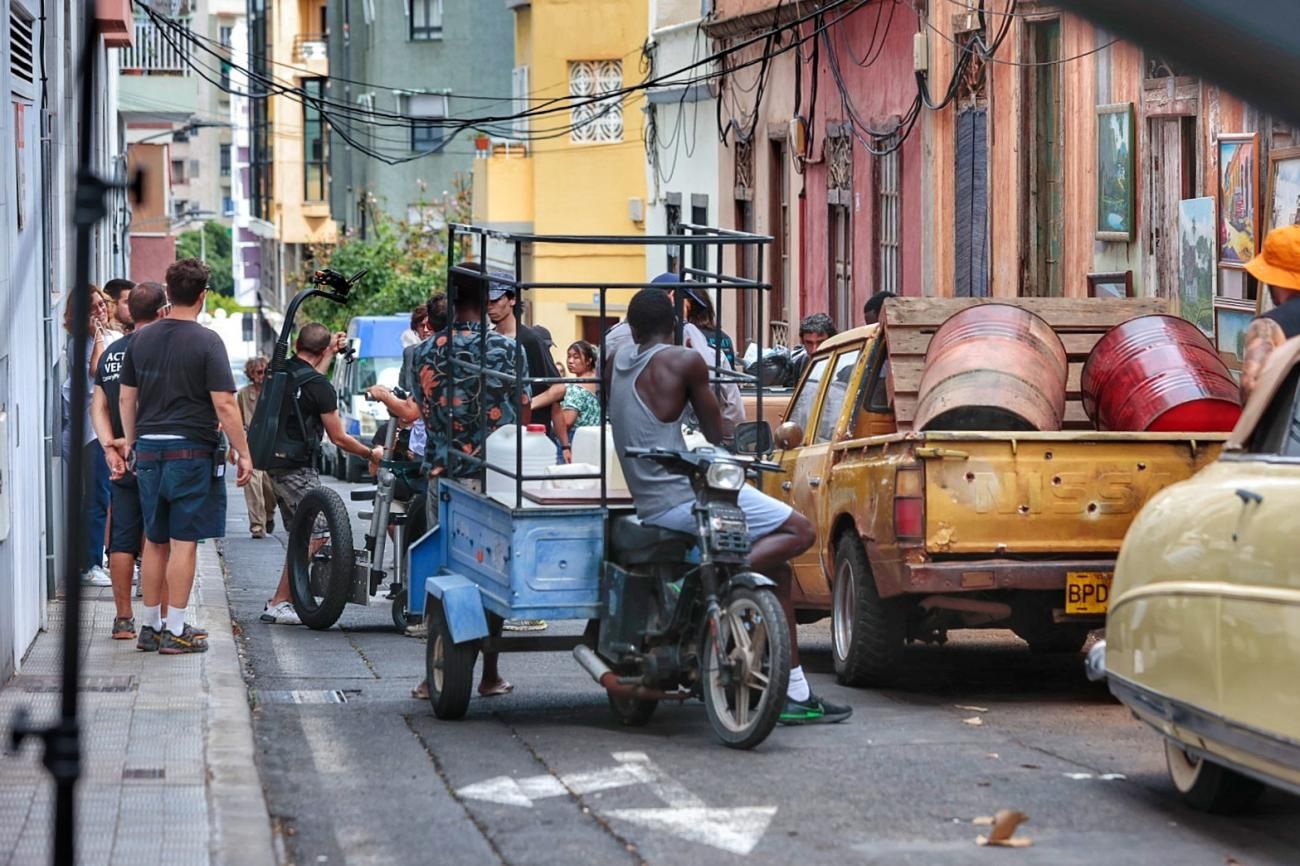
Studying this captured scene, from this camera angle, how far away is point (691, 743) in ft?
24.5

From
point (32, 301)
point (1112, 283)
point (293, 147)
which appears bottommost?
point (32, 301)

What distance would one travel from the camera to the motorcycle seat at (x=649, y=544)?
7618 mm

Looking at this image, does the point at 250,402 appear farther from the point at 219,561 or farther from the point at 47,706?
the point at 47,706

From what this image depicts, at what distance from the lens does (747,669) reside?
23.2 ft

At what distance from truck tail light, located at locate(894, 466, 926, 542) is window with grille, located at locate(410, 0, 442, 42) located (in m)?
49.2

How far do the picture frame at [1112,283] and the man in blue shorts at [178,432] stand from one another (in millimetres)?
7794

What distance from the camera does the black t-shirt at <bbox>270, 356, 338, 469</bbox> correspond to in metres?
12.0

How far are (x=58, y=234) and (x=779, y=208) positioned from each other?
1474 cm

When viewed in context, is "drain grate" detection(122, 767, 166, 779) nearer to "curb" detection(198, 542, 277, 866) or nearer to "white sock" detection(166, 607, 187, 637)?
"curb" detection(198, 542, 277, 866)

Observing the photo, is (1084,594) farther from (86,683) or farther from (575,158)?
(575,158)

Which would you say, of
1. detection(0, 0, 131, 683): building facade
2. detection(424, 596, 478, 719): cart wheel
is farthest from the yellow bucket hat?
detection(0, 0, 131, 683): building facade


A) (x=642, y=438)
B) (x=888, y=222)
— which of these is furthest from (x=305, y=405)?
(x=888, y=222)

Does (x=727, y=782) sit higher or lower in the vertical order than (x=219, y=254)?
lower

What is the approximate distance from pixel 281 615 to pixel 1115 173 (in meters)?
7.40
